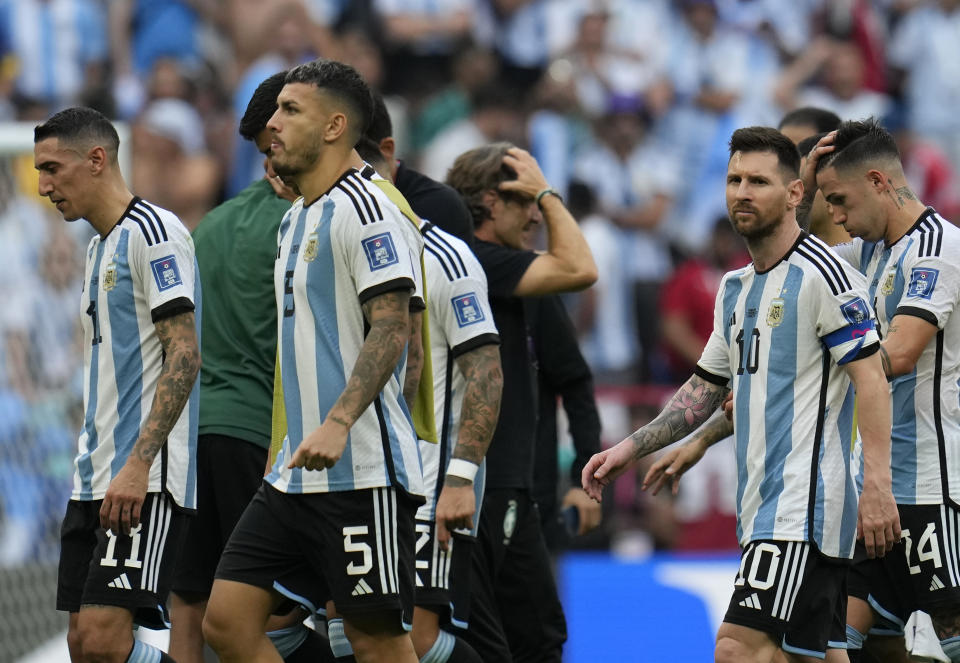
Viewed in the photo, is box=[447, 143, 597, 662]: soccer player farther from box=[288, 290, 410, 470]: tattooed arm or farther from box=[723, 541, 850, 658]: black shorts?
box=[288, 290, 410, 470]: tattooed arm

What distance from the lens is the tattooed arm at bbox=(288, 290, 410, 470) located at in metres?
4.95

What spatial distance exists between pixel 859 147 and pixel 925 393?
0.98 metres

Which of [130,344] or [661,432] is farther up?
[130,344]

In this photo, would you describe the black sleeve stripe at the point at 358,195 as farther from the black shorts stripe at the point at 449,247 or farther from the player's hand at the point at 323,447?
the black shorts stripe at the point at 449,247

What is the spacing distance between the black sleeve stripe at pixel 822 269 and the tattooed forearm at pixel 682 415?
64cm

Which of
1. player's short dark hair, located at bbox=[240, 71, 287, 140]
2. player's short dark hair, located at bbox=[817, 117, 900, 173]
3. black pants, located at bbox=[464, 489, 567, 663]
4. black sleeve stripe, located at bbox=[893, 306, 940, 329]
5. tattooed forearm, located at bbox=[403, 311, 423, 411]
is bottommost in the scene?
black pants, located at bbox=[464, 489, 567, 663]

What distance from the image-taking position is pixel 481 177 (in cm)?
710

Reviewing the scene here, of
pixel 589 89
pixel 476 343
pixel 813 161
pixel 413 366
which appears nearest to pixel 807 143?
pixel 813 161

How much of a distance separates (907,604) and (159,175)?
27.9 feet

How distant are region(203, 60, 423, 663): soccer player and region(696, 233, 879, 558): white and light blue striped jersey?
1.21 meters

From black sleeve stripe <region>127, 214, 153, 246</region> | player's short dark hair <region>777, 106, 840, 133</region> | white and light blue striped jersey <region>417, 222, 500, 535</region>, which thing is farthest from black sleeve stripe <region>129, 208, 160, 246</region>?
player's short dark hair <region>777, 106, 840, 133</region>

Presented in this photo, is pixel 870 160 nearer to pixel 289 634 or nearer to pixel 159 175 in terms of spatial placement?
pixel 289 634

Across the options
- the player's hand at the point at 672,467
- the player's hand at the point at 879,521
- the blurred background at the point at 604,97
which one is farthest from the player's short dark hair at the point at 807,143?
the blurred background at the point at 604,97

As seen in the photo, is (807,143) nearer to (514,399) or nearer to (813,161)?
(813,161)
